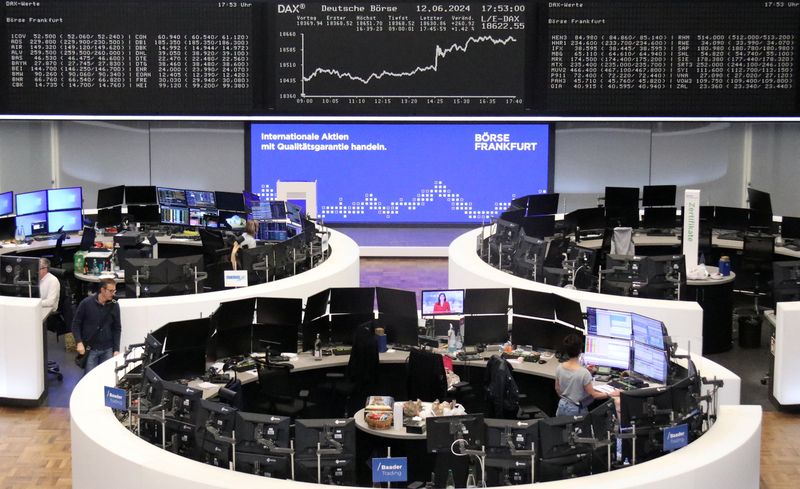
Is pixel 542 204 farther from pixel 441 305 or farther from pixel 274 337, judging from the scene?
pixel 274 337

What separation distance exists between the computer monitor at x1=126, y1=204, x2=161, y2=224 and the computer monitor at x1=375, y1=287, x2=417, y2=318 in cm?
600

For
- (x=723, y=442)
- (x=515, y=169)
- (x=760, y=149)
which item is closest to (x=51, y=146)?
(x=515, y=169)

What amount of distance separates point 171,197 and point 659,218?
250 inches

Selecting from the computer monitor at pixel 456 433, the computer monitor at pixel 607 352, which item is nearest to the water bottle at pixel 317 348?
the computer monitor at pixel 607 352

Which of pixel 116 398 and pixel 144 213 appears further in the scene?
pixel 144 213

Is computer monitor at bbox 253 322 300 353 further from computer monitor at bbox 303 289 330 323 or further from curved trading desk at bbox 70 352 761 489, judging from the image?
curved trading desk at bbox 70 352 761 489

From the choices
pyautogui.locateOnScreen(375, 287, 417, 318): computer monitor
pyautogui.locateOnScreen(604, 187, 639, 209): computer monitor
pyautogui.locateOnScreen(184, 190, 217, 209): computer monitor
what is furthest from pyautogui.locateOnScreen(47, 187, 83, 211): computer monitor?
pyautogui.locateOnScreen(604, 187, 639, 209): computer monitor

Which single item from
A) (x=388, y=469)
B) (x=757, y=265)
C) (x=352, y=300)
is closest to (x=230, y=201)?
(x=352, y=300)

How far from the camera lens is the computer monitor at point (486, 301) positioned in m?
10.5

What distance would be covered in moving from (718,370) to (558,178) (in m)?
8.46

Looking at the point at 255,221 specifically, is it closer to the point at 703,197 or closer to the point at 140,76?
the point at 140,76

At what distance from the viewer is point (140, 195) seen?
15.8 meters

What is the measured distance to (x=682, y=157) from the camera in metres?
17.3

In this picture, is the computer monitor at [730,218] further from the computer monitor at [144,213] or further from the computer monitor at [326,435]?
the computer monitor at [326,435]
